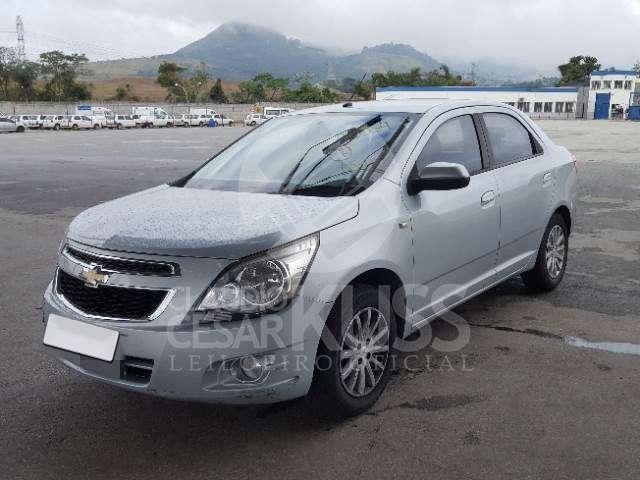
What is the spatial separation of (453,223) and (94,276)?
208 centimetres

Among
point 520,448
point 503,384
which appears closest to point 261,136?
point 503,384

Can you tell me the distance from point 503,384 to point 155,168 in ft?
48.0

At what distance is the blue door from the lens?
81812 millimetres

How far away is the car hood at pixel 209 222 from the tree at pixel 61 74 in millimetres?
92413

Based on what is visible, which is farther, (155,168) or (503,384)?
(155,168)

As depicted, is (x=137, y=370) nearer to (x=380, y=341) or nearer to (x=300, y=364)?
(x=300, y=364)

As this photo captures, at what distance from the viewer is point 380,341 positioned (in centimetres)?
344

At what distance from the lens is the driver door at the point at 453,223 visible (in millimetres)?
3707

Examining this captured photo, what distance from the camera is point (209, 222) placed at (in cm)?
312

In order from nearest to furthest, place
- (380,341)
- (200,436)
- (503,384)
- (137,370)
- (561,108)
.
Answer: (137,370) < (200,436) < (380,341) < (503,384) < (561,108)

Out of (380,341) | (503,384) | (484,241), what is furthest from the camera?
(484,241)

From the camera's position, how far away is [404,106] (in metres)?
4.28

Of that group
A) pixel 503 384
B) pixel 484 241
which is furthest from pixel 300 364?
pixel 484 241

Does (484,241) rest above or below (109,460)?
above
